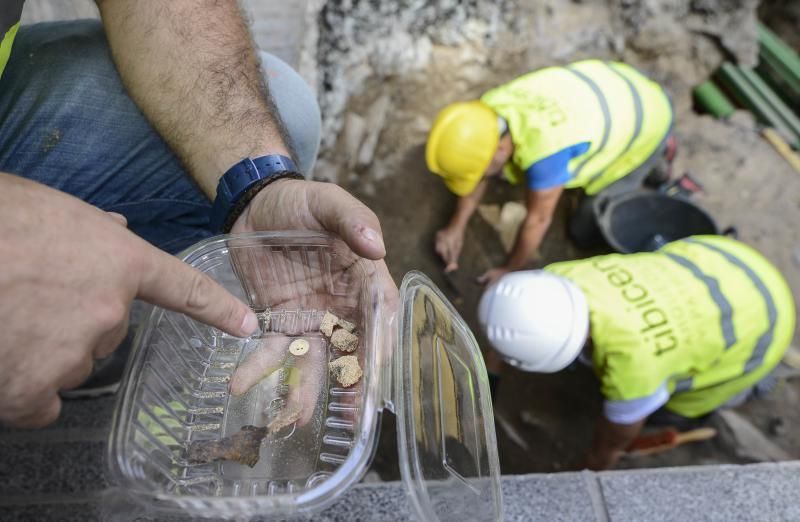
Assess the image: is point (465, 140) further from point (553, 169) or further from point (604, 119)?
point (604, 119)

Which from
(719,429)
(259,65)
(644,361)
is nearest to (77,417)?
(259,65)

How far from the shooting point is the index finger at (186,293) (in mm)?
965

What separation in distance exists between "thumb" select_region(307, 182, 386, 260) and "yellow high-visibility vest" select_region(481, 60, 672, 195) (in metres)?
1.92

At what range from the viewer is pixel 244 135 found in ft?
5.03

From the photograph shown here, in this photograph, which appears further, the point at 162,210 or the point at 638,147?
the point at 638,147

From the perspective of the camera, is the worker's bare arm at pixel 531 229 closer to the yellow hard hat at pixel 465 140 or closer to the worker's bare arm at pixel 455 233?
the worker's bare arm at pixel 455 233

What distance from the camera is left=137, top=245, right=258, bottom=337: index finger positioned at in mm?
965

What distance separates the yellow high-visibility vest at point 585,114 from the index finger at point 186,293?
222 centimetres

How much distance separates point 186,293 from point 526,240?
98.9 inches

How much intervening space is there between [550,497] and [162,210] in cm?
135

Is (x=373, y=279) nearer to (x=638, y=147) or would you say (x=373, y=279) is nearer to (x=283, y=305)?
(x=283, y=305)

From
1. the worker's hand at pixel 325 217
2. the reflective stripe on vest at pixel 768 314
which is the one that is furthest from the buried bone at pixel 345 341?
the reflective stripe on vest at pixel 768 314

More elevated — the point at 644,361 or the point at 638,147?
the point at 638,147

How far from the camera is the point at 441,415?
3.79 feet
